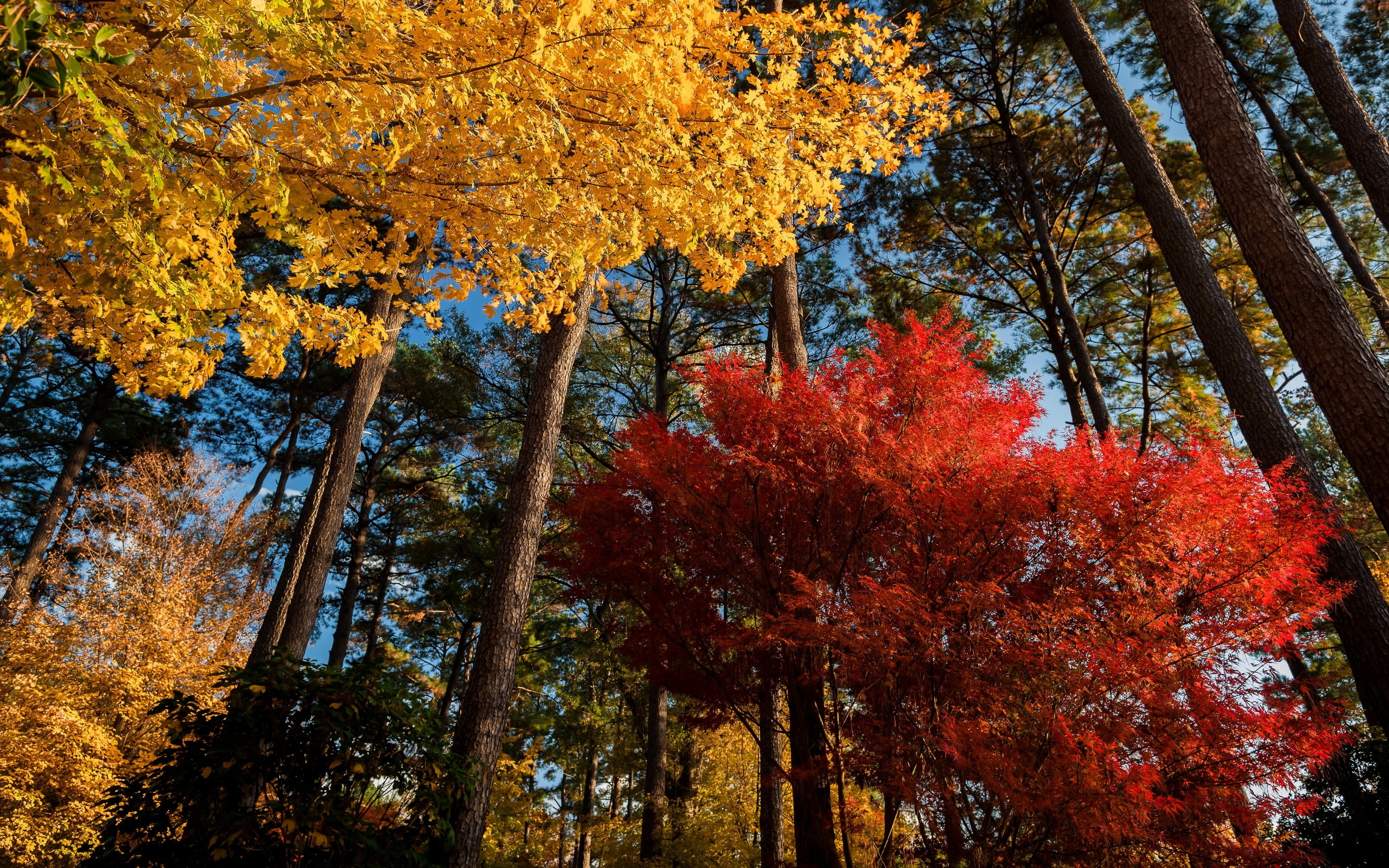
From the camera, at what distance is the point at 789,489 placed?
4.79 metres

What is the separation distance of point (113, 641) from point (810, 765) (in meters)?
11.2

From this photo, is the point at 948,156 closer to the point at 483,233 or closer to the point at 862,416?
the point at 862,416

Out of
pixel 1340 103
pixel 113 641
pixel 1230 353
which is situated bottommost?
pixel 113 641

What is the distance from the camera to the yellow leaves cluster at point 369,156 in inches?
93.3

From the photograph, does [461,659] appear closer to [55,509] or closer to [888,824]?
[55,509]

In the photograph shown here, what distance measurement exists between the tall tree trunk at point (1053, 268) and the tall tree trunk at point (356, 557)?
501 inches

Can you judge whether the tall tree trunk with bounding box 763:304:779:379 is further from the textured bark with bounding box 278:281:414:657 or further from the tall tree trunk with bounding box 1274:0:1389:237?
the tall tree trunk with bounding box 1274:0:1389:237

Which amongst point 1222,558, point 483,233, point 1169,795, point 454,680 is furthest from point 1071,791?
point 454,680

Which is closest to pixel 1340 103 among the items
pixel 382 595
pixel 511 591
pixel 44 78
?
pixel 511 591

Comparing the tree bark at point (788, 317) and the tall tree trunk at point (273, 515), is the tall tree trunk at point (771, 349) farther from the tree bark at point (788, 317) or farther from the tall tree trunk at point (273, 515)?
the tall tree trunk at point (273, 515)

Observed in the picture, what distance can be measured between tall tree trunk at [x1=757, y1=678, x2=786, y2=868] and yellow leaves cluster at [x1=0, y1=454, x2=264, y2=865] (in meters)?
4.16

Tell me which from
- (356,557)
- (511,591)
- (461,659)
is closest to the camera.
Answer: (511,591)

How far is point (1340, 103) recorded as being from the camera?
597cm

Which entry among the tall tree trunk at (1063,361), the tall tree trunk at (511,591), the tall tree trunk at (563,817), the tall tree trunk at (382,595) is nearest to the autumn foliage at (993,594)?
the tall tree trunk at (511,591)
